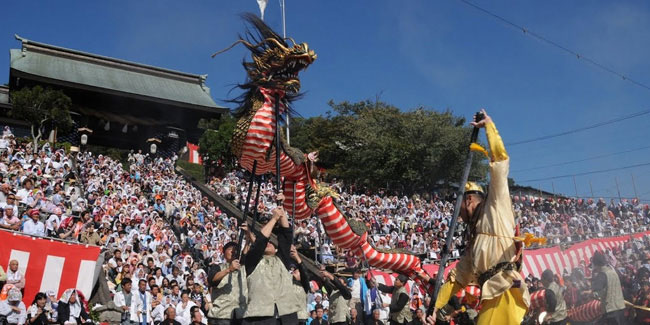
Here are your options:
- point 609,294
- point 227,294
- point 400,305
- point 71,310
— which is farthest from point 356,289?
point 227,294

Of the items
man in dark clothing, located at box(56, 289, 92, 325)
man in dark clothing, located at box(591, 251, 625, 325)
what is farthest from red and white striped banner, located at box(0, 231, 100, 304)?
man in dark clothing, located at box(591, 251, 625, 325)

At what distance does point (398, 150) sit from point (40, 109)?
2019 cm

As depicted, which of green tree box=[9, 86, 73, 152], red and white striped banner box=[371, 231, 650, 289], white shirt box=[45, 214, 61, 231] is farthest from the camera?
green tree box=[9, 86, 73, 152]

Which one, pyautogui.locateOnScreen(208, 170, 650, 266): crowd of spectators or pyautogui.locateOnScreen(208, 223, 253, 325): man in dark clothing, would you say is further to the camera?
pyautogui.locateOnScreen(208, 170, 650, 266): crowd of spectators

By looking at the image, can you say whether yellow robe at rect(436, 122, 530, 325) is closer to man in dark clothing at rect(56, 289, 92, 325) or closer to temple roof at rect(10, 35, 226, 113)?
man in dark clothing at rect(56, 289, 92, 325)

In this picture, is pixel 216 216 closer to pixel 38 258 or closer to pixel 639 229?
pixel 38 258

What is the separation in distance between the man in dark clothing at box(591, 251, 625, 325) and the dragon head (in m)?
5.50

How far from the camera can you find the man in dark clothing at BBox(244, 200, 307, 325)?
572cm

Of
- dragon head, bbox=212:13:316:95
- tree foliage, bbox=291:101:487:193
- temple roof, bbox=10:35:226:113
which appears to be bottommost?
dragon head, bbox=212:13:316:95

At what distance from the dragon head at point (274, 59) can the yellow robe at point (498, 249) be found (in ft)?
10.2

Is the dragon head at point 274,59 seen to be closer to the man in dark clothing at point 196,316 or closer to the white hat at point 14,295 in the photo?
the man in dark clothing at point 196,316

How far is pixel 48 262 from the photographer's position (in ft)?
35.2

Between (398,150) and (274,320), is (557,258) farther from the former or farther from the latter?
(398,150)

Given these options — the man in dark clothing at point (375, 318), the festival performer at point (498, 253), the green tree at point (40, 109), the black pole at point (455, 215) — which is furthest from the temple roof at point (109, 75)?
the festival performer at point (498, 253)
